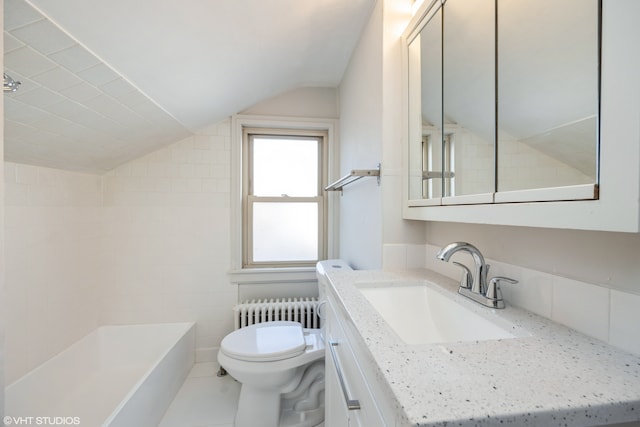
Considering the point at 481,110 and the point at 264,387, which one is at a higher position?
the point at 481,110

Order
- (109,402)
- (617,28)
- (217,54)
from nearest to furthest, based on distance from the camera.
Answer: (617,28)
(217,54)
(109,402)

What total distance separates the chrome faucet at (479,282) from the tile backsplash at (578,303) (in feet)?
0.21

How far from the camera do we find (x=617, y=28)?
0.42 m

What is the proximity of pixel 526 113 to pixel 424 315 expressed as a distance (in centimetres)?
69

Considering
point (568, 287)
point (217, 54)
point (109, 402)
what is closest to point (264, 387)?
point (109, 402)

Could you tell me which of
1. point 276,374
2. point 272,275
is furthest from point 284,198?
point 276,374

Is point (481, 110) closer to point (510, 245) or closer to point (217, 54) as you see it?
point (510, 245)

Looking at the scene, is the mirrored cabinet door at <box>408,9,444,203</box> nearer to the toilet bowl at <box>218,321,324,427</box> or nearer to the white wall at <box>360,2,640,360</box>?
the white wall at <box>360,2,640,360</box>

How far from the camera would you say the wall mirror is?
1.63 ft

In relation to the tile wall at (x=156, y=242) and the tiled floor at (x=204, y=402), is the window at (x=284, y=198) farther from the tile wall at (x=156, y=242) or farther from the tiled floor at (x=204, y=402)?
the tiled floor at (x=204, y=402)

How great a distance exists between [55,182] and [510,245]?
233 centimetres

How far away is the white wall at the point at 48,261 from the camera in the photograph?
1285mm

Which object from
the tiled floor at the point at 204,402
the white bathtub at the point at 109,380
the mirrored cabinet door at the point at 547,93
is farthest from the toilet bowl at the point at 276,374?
the mirrored cabinet door at the point at 547,93

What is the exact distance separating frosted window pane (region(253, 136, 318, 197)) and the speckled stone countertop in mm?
1745
